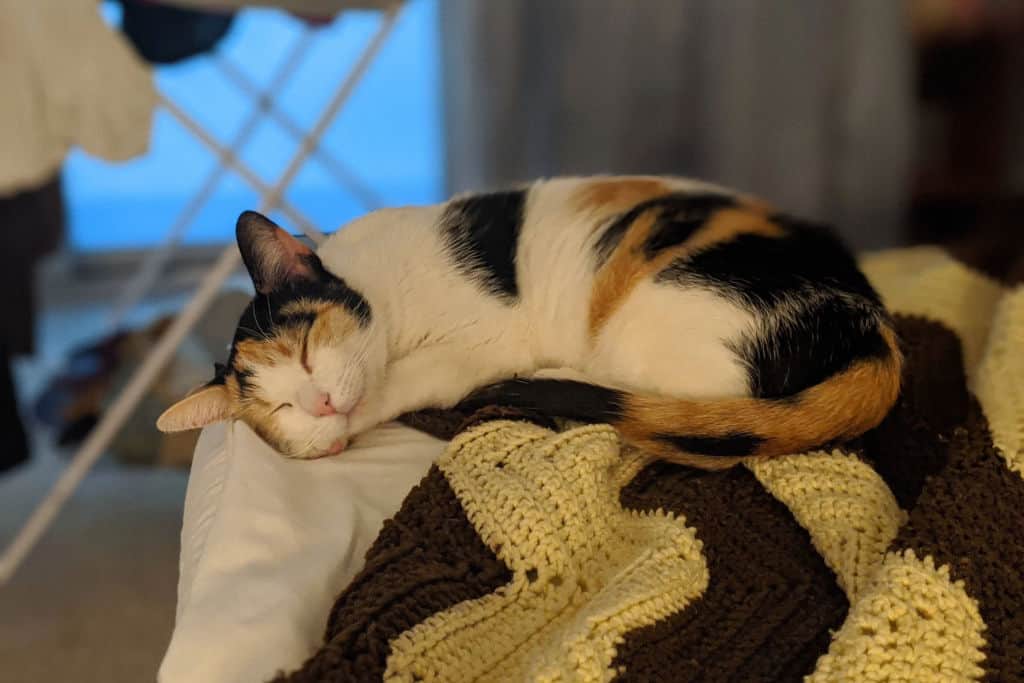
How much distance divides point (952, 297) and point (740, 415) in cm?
54

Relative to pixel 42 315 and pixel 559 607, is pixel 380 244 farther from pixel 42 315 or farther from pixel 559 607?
pixel 42 315

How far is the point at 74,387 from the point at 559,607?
133 cm

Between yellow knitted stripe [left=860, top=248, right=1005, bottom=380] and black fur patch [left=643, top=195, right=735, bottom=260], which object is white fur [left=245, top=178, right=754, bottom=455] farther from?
yellow knitted stripe [left=860, top=248, right=1005, bottom=380]

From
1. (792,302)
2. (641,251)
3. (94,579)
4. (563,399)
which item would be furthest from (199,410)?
(94,579)

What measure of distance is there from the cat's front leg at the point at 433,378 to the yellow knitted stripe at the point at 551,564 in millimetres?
139

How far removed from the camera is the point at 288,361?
85 cm

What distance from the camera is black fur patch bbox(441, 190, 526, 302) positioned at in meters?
0.97

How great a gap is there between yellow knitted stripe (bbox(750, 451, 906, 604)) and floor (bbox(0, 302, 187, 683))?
2.37 feet

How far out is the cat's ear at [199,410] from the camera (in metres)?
0.85

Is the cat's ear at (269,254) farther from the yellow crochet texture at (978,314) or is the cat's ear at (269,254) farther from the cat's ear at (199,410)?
the yellow crochet texture at (978,314)

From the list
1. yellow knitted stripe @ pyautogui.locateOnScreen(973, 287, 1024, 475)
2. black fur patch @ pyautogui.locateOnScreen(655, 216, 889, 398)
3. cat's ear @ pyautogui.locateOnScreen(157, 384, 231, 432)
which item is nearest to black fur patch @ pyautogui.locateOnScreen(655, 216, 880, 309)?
black fur patch @ pyautogui.locateOnScreen(655, 216, 889, 398)

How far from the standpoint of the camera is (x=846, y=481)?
0.76 metres

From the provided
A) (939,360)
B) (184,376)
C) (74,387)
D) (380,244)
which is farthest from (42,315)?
(939,360)

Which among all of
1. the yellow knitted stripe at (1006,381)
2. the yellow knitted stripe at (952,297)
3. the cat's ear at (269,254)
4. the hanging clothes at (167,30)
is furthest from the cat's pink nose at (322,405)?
the hanging clothes at (167,30)
